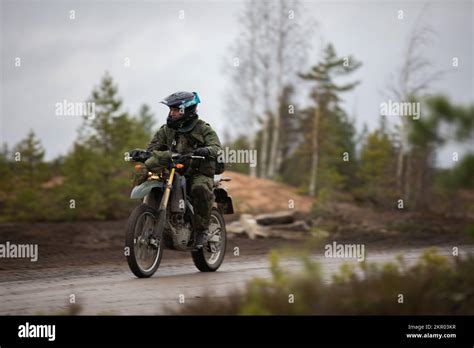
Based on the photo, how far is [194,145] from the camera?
1144 cm

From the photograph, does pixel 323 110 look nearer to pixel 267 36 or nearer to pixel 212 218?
pixel 267 36

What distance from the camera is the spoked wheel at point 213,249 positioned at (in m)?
11.7

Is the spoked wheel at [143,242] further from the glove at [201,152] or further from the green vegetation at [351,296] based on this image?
the green vegetation at [351,296]

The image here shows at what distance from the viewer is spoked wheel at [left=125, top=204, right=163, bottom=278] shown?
10.2 metres

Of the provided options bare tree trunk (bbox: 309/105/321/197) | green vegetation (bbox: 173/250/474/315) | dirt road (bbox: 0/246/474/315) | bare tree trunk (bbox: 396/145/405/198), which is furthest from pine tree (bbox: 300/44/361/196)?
green vegetation (bbox: 173/250/474/315)

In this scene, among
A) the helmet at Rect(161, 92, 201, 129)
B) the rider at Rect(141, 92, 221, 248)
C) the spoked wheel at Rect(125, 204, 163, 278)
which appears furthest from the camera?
the rider at Rect(141, 92, 221, 248)

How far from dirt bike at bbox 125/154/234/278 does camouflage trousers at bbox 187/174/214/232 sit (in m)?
0.08

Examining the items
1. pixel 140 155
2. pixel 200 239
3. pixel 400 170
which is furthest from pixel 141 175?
pixel 400 170

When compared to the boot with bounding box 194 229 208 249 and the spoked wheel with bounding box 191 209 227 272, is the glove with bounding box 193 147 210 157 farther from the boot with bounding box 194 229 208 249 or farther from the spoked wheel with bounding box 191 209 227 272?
the spoked wheel with bounding box 191 209 227 272

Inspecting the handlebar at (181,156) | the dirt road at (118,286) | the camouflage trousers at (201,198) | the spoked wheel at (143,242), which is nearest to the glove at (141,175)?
the handlebar at (181,156)

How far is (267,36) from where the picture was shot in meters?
39.5

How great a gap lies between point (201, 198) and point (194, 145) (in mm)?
735
